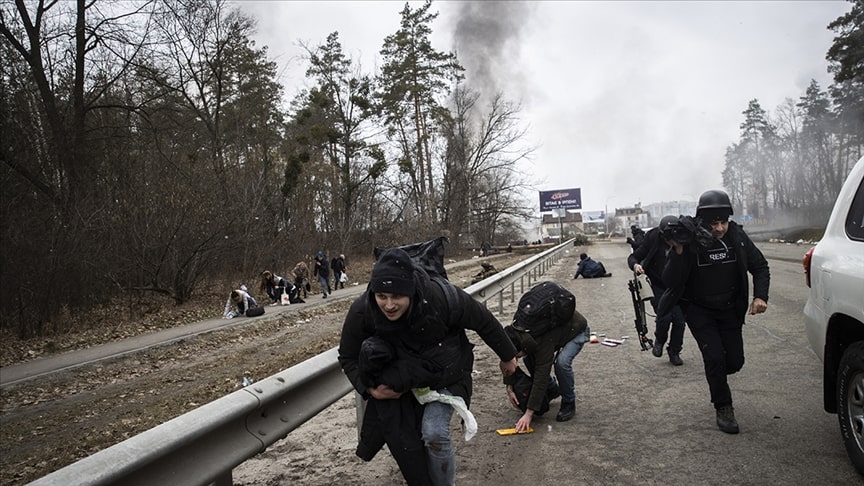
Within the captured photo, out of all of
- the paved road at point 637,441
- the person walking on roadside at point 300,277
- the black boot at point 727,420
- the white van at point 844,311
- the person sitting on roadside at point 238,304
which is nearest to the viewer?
the white van at point 844,311

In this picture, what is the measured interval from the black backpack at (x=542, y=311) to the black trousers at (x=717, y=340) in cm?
100

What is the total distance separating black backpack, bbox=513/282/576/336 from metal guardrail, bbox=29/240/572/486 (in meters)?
1.55

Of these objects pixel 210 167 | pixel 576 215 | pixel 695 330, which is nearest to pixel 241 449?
pixel 695 330

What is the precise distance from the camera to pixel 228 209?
20828 mm

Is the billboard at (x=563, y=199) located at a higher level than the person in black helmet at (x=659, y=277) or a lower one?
higher

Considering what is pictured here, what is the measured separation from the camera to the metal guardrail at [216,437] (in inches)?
74.2

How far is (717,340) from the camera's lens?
14.8ft

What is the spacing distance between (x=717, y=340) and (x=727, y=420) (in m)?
0.61

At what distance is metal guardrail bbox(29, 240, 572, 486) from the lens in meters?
1.88

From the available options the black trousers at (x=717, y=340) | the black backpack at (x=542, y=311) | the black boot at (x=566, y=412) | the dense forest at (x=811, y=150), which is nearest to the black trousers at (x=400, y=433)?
the black backpack at (x=542, y=311)

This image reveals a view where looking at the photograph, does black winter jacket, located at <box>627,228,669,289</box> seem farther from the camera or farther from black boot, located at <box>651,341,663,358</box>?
the camera

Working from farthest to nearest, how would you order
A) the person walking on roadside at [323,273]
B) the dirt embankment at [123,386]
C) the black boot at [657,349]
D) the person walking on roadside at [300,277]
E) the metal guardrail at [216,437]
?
1. the person walking on roadside at [323,273]
2. the person walking on roadside at [300,277]
3. the black boot at [657,349]
4. the dirt embankment at [123,386]
5. the metal guardrail at [216,437]

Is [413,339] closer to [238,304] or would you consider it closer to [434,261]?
[434,261]

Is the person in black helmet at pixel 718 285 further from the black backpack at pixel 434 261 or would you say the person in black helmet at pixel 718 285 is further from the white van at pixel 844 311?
the black backpack at pixel 434 261
